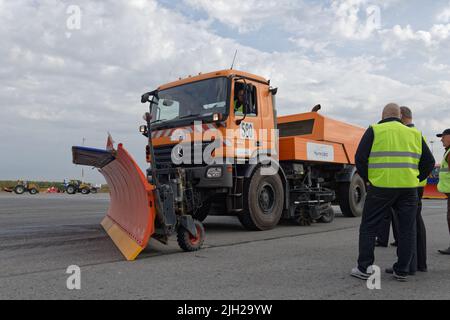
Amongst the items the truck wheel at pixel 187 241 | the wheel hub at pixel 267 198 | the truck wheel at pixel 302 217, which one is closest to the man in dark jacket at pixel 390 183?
the truck wheel at pixel 187 241

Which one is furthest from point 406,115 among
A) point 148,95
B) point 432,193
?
point 432,193

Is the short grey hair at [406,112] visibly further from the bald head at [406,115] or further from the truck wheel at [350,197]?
the truck wheel at [350,197]

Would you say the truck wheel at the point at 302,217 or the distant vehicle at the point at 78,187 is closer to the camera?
the truck wheel at the point at 302,217

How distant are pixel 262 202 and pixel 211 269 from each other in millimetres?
3782

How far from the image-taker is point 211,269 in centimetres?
484

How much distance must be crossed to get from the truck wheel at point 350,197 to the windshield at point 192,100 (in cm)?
511

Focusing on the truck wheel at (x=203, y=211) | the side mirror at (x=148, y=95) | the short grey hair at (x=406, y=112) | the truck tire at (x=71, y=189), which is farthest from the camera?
the truck tire at (x=71, y=189)

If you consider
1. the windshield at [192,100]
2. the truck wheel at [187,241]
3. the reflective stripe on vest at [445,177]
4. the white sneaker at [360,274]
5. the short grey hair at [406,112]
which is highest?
the windshield at [192,100]

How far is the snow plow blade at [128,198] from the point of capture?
18.2 ft

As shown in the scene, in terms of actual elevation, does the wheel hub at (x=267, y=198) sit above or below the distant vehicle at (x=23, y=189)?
above
